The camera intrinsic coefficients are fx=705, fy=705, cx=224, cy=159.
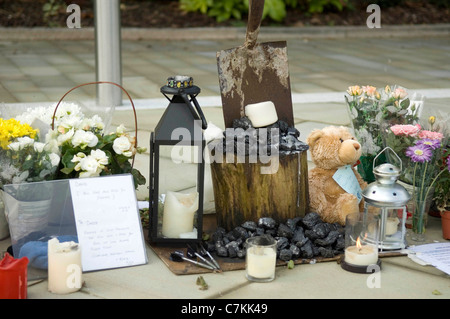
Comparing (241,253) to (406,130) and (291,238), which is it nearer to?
(291,238)

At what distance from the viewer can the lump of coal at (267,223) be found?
3065 millimetres

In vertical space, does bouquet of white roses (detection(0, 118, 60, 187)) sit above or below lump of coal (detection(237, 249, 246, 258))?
above

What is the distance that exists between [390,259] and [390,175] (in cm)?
36

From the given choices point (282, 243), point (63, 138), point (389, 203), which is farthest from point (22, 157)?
point (389, 203)

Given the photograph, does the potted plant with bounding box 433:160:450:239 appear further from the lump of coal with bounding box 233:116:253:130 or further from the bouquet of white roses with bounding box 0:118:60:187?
the bouquet of white roses with bounding box 0:118:60:187

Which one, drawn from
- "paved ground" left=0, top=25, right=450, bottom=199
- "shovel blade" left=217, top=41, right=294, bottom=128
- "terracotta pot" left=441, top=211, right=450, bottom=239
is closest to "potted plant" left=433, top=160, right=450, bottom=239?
"terracotta pot" left=441, top=211, right=450, bottom=239

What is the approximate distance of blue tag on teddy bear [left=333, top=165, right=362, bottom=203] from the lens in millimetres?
3289

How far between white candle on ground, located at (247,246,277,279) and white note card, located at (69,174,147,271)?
0.46 meters

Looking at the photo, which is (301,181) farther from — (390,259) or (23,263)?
(23,263)

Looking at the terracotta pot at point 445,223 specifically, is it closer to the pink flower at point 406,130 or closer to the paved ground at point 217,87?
the paved ground at point 217,87

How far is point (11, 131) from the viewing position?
2979 millimetres

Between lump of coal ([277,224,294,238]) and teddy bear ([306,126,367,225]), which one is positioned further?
teddy bear ([306,126,367,225])
